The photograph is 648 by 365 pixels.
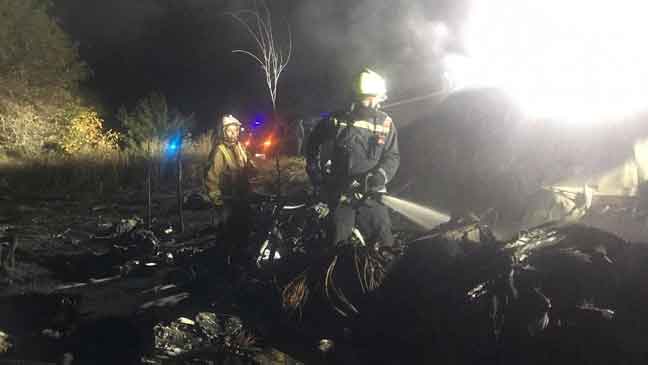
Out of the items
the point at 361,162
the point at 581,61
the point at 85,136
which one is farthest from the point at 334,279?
the point at 85,136

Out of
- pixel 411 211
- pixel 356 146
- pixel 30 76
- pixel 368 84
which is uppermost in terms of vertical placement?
pixel 30 76

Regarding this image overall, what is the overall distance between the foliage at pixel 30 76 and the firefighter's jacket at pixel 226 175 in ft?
A: 47.8

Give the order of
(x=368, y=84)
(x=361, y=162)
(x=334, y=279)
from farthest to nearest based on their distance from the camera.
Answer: (x=361, y=162) < (x=368, y=84) < (x=334, y=279)

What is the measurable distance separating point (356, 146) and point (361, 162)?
15 cm

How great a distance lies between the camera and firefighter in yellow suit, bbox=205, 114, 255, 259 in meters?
6.30

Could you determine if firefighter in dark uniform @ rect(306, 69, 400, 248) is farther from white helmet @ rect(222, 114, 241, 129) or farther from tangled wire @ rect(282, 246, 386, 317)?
white helmet @ rect(222, 114, 241, 129)

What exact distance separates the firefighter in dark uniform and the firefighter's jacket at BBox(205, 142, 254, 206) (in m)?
1.51

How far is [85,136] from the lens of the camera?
2025 centimetres

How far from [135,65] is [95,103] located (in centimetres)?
935

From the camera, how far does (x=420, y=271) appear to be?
4504 mm

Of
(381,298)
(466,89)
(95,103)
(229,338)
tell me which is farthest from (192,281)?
(95,103)

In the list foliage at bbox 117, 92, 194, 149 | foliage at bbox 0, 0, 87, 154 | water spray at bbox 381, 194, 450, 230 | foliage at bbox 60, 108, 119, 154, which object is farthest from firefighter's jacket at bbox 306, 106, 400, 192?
foliage at bbox 0, 0, 87, 154

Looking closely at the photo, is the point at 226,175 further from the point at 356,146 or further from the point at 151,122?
the point at 151,122

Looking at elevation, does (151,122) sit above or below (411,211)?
above
